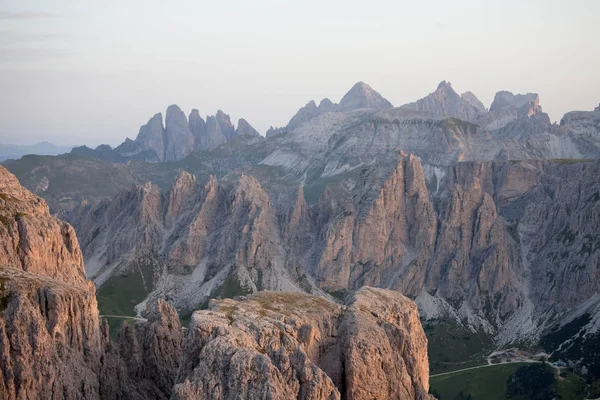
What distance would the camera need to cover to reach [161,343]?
127 meters

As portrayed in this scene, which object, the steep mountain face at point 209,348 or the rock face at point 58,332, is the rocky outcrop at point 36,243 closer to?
the rock face at point 58,332

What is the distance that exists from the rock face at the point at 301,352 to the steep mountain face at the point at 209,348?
6.0 inches

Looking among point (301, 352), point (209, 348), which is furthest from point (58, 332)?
point (301, 352)

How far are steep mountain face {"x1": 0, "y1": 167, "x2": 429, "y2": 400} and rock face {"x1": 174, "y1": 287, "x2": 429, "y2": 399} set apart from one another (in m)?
0.15

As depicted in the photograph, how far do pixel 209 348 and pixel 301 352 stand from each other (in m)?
11.9

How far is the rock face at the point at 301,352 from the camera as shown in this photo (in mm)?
88625

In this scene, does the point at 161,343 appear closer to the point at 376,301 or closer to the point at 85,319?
the point at 85,319

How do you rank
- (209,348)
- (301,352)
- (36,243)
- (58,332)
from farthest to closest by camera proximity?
(36,243), (58,332), (301,352), (209,348)

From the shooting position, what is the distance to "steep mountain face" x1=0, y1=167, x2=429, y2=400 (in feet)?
297

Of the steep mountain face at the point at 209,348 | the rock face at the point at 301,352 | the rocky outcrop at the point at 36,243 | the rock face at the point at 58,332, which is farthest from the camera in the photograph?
the rocky outcrop at the point at 36,243

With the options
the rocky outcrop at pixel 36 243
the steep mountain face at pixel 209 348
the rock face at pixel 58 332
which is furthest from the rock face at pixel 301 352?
the rocky outcrop at pixel 36 243

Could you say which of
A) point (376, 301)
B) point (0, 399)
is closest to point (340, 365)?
point (376, 301)

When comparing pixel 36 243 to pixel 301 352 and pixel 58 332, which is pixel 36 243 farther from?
pixel 301 352

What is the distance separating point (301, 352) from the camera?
3755 inches
